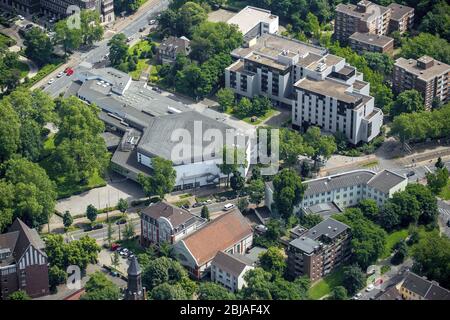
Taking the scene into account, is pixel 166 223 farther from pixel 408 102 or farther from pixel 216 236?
pixel 408 102

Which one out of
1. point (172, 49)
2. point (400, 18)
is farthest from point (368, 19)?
point (172, 49)

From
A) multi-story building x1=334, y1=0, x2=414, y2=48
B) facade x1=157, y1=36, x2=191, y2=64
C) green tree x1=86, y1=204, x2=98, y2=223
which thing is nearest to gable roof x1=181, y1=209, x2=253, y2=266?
green tree x1=86, y1=204, x2=98, y2=223

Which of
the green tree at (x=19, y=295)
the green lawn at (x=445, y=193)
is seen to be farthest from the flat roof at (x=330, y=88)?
the green tree at (x=19, y=295)

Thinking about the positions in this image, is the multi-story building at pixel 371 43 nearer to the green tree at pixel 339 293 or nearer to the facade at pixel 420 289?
the facade at pixel 420 289

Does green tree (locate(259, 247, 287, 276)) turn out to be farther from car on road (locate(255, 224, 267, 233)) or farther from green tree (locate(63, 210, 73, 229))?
green tree (locate(63, 210, 73, 229))

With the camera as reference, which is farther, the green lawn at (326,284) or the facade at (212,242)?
the facade at (212,242)

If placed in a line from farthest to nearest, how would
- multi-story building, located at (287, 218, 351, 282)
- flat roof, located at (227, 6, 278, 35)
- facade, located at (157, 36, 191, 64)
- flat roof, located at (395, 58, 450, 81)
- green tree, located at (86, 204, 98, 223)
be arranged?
flat roof, located at (227, 6, 278, 35) < facade, located at (157, 36, 191, 64) < flat roof, located at (395, 58, 450, 81) < green tree, located at (86, 204, 98, 223) < multi-story building, located at (287, 218, 351, 282)
